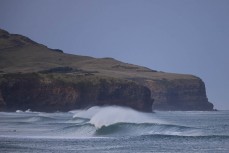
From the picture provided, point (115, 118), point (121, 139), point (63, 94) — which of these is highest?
point (63, 94)

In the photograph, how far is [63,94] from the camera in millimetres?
139000

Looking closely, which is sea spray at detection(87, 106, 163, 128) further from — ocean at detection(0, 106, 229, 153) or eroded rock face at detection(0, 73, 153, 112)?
eroded rock face at detection(0, 73, 153, 112)

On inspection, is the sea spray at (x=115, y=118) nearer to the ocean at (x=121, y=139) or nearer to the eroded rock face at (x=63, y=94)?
the ocean at (x=121, y=139)

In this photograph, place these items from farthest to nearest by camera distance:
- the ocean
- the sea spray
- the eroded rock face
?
the eroded rock face
the sea spray
the ocean

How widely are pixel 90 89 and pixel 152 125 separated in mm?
89872

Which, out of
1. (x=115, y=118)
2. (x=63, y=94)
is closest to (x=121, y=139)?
(x=115, y=118)

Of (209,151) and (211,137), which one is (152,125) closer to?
(211,137)

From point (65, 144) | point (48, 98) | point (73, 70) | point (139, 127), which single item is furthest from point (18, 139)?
point (73, 70)

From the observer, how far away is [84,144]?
4100cm

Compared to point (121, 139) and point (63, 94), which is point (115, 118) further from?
point (63, 94)

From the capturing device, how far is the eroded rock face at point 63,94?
136 m

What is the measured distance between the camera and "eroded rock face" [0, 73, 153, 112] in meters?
136

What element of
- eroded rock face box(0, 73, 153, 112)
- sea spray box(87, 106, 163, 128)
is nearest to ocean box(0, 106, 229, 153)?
sea spray box(87, 106, 163, 128)

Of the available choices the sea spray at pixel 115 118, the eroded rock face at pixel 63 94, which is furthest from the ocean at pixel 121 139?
the eroded rock face at pixel 63 94
